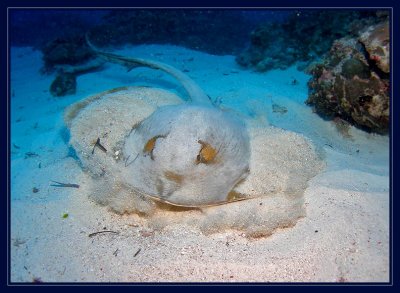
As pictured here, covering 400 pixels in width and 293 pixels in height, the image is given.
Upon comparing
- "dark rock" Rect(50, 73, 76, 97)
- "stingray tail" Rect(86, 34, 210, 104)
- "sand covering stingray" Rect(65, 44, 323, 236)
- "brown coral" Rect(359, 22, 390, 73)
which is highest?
"brown coral" Rect(359, 22, 390, 73)

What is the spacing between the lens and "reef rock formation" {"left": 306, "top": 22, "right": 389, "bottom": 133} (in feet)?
13.5

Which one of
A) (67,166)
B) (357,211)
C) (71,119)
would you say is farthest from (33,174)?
(357,211)

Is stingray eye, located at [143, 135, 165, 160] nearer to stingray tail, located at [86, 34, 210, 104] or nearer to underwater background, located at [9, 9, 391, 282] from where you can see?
underwater background, located at [9, 9, 391, 282]

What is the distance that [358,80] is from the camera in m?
4.38

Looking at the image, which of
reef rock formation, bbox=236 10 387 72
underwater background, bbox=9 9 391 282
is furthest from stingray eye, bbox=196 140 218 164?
reef rock formation, bbox=236 10 387 72

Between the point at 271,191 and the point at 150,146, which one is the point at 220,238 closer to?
the point at 271,191

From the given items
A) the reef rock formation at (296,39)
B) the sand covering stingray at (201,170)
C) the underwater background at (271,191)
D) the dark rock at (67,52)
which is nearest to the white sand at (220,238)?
the underwater background at (271,191)

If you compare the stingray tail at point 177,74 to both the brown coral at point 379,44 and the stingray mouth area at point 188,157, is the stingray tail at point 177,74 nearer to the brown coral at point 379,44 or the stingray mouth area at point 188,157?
the stingray mouth area at point 188,157

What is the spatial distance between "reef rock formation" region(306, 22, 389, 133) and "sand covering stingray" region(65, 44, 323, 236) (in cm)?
125

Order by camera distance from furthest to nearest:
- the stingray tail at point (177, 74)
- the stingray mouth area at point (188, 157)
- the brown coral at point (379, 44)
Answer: the stingray tail at point (177, 74), the brown coral at point (379, 44), the stingray mouth area at point (188, 157)

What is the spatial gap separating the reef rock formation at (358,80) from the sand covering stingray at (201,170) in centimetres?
125

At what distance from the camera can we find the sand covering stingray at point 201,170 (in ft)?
10.1

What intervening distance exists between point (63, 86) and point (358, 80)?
26.5ft

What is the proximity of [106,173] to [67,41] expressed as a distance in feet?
30.7
